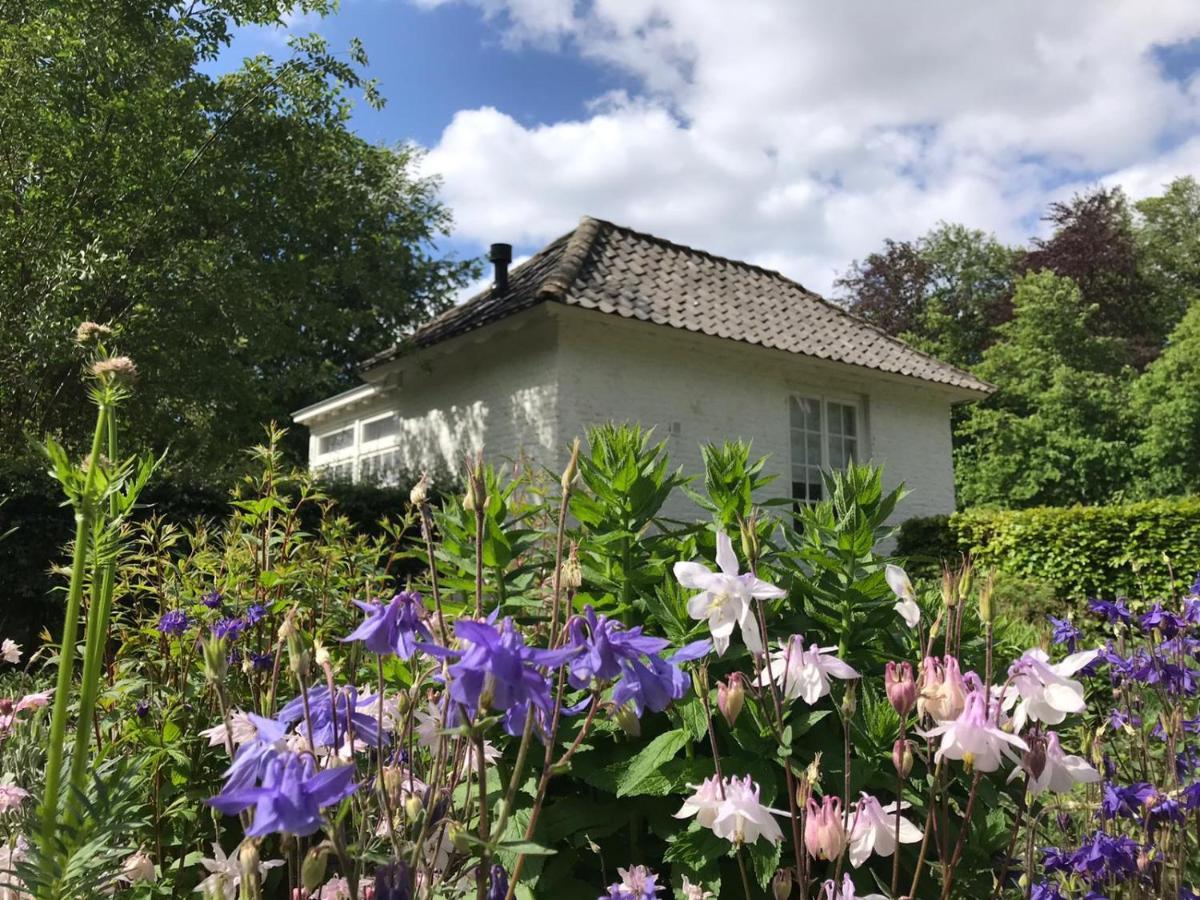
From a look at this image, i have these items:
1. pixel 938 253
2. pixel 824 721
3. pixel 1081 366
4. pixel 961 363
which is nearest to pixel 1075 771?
pixel 824 721

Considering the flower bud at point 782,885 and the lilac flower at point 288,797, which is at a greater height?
the lilac flower at point 288,797

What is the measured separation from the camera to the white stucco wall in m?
10.6

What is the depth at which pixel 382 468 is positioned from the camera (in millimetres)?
13852

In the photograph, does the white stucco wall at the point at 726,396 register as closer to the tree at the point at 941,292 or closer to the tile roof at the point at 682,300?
the tile roof at the point at 682,300

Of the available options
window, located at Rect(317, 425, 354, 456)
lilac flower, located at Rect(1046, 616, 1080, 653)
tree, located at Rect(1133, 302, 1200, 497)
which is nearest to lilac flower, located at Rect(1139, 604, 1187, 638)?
lilac flower, located at Rect(1046, 616, 1080, 653)

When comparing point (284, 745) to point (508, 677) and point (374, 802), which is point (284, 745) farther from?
point (374, 802)

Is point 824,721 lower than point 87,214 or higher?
lower

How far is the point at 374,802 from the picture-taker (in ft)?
5.28

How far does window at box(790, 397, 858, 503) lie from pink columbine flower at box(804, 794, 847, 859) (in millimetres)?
11397

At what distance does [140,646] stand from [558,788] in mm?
1904

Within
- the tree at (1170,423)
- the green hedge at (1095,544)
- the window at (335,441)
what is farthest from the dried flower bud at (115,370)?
the tree at (1170,423)

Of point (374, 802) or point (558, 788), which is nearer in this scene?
point (374, 802)

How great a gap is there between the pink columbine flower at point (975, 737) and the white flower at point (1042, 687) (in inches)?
3.8

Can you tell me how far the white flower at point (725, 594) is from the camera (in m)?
1.33
